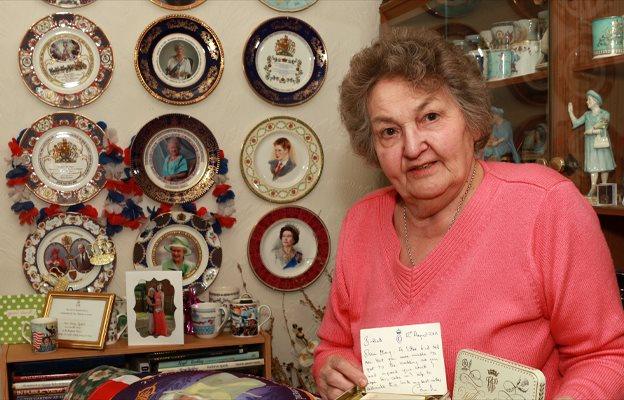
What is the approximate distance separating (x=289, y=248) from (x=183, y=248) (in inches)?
16.7

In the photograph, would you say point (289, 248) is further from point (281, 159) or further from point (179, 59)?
point (179, 59)

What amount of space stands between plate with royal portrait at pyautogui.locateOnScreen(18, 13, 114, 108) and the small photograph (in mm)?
706

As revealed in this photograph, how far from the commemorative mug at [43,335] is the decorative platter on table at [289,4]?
4.64 feet

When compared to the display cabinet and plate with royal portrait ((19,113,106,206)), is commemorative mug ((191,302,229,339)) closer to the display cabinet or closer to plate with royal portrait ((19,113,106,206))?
plate with royal portrait ((19,113,106,206))

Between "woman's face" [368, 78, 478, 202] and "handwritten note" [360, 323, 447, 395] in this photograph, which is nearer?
"handwritten note" [360, 323, 447, 395]

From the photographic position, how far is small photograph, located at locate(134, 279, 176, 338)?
2.31 meters

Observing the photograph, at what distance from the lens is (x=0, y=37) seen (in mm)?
2396

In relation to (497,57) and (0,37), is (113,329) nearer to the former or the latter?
(0,37)

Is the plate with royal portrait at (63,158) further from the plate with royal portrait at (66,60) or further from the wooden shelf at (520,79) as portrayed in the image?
the wooden shelf at (520,79)

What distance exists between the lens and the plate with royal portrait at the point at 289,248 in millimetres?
2709

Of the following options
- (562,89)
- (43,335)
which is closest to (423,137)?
(562,89)

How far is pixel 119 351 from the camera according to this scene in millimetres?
2256

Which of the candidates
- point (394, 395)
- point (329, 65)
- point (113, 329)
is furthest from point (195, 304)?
point (394, 395)

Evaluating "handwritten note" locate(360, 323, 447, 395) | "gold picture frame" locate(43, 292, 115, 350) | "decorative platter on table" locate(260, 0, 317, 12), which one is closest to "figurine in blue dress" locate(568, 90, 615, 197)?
"handwritten note" locate(360, 323, 447, 395)
